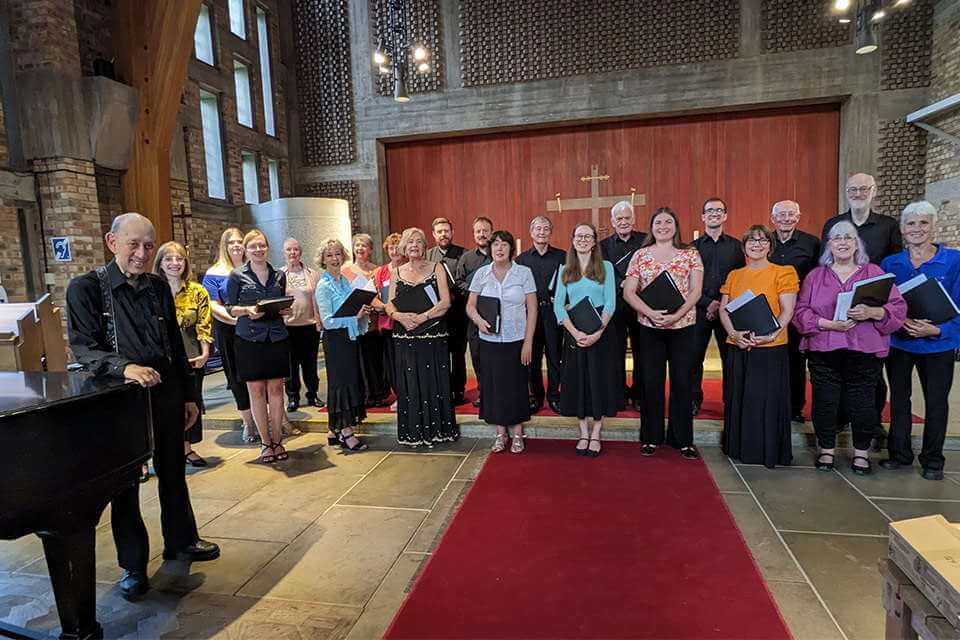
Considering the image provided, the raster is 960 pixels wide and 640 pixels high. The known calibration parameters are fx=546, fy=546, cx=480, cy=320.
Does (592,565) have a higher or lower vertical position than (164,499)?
lower

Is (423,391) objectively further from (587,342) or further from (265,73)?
(265,73)

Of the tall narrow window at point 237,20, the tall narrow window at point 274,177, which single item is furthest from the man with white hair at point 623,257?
the tall narrow window at point 237,20

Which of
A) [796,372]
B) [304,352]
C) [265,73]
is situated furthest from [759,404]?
[265,73]

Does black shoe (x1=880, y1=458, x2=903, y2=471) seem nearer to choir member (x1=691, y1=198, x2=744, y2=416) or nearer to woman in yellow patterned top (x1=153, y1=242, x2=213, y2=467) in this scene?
choir member (x1=691, y1=198, x2=744, y2=416)

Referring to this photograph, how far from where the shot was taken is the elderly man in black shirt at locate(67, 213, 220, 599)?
6.91 feet

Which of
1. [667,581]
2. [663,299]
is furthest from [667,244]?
[667,581]

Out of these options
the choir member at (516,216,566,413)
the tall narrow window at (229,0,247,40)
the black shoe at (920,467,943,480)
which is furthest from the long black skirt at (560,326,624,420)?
the tall narrow window at (229,0,247,40)

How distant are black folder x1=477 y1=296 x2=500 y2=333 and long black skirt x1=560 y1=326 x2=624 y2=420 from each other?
18.6 inches

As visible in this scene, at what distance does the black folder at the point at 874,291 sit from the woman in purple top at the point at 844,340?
30 mm

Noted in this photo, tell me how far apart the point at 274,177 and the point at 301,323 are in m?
5.25

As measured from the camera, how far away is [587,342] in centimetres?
333

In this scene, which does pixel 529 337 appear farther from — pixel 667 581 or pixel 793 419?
pixel 793 419

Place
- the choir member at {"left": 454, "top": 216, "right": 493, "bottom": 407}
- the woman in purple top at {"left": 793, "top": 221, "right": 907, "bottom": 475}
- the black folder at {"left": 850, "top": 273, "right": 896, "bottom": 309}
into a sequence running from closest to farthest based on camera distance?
the black folder at {"left": 850, "top": 273, "right": 896, "bottom": 309} → the woman in purple top at {"left": 793, "top": 221, "right": 907, "bottom": 475} → the choir member at {"left": 454, "top": 216, "right": 493, "bottom": 407}

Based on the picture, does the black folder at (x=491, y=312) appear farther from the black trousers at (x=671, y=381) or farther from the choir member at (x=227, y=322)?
the choir member at (x=227, y=322)
